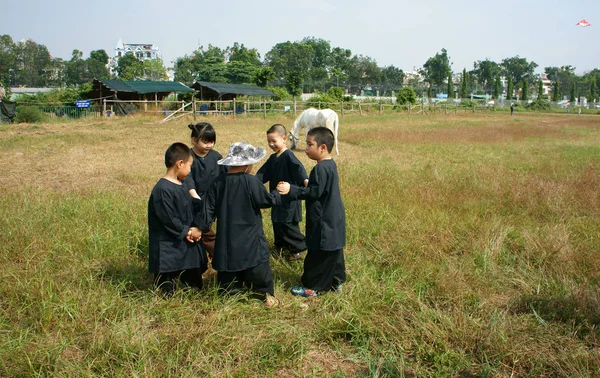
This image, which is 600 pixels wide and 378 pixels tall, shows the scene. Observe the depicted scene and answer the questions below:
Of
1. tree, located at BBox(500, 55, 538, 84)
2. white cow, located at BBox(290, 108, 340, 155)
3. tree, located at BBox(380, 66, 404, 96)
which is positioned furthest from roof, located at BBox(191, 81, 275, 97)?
tree, located at BBox(500, 55, 538, 84)

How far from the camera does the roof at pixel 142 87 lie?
27.1 m

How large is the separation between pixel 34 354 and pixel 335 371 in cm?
159

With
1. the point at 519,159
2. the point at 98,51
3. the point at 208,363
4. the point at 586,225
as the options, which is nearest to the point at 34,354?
the point at 208,363

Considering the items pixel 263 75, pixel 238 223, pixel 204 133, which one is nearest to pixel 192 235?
pixel 238 223

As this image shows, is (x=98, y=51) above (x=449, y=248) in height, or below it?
above

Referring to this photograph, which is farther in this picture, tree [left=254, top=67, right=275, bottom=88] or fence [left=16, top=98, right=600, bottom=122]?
tree [left=254, top=67, right=275, bottom=88]

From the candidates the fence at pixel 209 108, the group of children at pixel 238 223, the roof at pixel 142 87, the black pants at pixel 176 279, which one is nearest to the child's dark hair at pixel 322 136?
the group of children at pixel 238 223

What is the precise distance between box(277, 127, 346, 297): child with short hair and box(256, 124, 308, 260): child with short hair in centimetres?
67

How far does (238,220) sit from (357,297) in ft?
3.25

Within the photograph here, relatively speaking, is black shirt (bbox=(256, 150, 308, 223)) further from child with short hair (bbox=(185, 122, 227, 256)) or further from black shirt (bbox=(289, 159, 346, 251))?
black shirt (bbox=(289, 159, 346, 251))

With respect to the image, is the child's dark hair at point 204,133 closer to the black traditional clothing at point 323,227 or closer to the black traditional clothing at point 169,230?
the black traditional clothing at point 169,230

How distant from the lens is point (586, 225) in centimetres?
456

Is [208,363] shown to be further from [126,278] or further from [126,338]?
[126,278]

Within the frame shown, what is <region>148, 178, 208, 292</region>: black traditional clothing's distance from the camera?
2.93m
